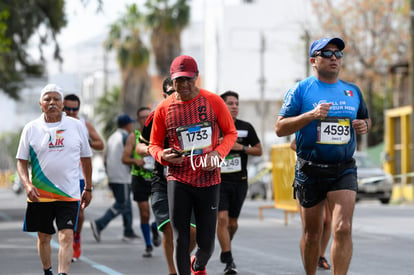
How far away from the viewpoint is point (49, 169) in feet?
31.0

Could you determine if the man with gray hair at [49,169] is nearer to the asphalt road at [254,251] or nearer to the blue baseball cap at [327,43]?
the asphalt road at [254,251]

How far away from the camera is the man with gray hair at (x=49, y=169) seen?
943cm

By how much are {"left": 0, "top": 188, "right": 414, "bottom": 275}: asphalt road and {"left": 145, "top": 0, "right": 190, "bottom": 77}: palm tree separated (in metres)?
35.4

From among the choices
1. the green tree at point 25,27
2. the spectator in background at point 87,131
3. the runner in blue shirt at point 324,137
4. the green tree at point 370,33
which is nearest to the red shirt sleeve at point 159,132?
the runner in blue shirt at point 324,137

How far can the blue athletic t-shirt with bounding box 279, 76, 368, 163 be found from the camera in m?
8.20

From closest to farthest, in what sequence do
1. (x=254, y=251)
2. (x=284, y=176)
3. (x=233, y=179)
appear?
(x=233, y=179)
(x=254, y=251)
(x=284, y=176)

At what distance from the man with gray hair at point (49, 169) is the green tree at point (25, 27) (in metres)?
13.6

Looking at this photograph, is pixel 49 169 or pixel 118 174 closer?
pixel 49 169

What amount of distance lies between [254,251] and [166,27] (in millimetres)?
42337

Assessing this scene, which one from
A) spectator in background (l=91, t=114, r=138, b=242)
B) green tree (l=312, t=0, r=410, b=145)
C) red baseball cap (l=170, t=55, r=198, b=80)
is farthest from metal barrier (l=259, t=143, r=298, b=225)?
green tree (l=312, t=0, r=410, b=145)

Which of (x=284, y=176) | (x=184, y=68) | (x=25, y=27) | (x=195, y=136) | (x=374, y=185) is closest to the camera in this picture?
(x=184, y=68)

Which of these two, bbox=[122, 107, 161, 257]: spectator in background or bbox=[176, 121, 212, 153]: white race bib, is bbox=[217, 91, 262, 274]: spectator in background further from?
bbox=[176, 121, 212, 153]: white race bib

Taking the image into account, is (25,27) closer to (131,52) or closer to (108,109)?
(131,52)

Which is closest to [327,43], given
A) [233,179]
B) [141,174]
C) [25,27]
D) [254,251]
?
[233,179]
